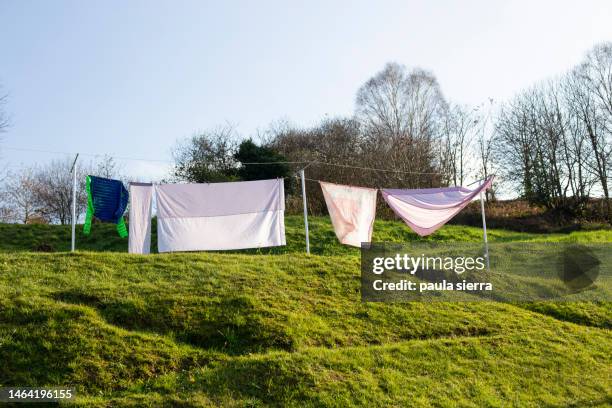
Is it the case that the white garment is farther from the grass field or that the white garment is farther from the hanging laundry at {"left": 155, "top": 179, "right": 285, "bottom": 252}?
the grass field

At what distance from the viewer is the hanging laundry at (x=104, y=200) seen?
474 inches

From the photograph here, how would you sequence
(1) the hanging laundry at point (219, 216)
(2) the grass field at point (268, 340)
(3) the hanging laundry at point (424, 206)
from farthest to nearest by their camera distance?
(3) the hanging laundry at point (424, 206) < (1) the hanging laundry at point (219, 216) < (2) the grass field at point (268, 340)

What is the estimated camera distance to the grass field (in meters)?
6.73

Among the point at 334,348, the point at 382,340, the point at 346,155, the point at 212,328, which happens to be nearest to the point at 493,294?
the point at 382,340

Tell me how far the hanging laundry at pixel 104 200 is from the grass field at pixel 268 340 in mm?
1218

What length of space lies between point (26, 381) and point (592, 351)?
351 inches

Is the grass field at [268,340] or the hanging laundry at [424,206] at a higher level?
the hanging laundry at [424,206]

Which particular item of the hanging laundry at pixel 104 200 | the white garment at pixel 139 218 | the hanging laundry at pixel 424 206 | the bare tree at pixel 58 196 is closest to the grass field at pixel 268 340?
the white garment at pixel 139 218

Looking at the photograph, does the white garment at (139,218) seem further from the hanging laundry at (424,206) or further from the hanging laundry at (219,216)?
the hanging laundry at (424,206)

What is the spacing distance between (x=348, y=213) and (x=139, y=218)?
16.2ft

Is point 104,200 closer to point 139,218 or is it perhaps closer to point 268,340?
point 139,218

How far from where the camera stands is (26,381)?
6.50 meters

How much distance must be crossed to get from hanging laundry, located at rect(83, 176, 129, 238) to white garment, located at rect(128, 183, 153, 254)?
0.39m

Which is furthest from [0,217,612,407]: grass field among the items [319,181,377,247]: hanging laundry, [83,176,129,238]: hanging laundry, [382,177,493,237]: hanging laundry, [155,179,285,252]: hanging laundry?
[382,177,493,237]: hanging laundry
